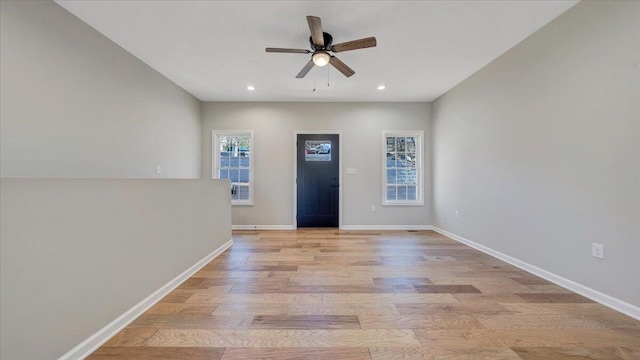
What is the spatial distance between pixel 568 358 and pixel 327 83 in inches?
159

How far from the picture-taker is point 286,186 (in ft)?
17.6

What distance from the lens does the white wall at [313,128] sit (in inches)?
211

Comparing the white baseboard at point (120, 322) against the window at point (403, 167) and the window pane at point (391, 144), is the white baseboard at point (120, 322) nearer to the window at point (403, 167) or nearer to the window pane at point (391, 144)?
the window at point (403, 167)

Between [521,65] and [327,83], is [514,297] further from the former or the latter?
[327,83]

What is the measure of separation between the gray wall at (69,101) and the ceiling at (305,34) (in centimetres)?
24

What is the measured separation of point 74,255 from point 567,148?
3.87 m

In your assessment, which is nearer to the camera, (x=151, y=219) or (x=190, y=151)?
(x=151, y=219)

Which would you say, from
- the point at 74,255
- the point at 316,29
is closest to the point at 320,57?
the point at 316,29

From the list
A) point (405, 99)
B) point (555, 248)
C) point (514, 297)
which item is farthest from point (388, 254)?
point (405, 99)

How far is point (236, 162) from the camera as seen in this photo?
545 cm

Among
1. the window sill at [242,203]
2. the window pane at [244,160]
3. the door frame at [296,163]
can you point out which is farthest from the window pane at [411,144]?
the window sill at [242,203]

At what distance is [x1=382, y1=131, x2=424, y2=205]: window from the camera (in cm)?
546

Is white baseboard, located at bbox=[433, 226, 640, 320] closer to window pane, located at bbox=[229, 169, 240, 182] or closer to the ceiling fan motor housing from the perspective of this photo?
the ceiling fan motor housing

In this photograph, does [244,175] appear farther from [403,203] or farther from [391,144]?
[403,203]
